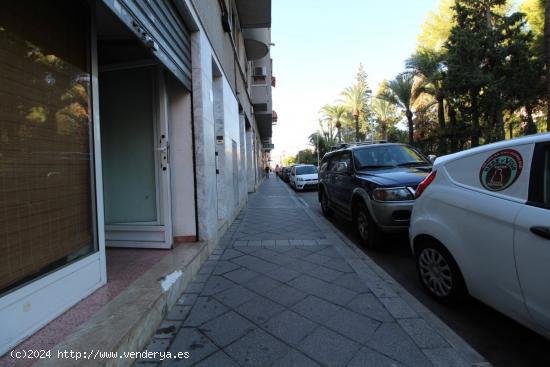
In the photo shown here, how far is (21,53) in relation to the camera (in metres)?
2.27

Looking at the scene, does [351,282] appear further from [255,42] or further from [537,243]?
[255,42]

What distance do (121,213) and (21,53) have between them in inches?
108

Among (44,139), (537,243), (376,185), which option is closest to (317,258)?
(376,185)

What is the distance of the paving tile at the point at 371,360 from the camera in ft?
7.58

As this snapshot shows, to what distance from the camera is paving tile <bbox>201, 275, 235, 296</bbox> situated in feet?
12.1

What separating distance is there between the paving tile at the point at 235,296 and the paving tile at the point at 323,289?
549mm

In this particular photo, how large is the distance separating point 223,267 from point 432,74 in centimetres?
2304

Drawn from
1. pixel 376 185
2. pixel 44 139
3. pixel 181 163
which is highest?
pixel 44 139

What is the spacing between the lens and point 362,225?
219 inches

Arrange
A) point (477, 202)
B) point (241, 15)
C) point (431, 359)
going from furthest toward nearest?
point (241, 15)
point (477, 202)
point (431, 359)

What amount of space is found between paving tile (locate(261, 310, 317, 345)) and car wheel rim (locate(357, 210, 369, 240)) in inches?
104

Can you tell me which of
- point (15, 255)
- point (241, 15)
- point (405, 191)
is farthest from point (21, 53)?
point (241, 15)

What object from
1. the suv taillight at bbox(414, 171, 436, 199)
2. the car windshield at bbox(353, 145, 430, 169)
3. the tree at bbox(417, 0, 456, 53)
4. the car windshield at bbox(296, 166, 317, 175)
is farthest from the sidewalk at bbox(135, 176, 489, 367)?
the tree at bbox(417, 0, 456, 53)

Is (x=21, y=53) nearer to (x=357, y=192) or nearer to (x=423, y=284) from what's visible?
(x=423, y=284)
